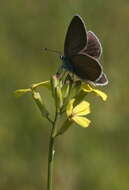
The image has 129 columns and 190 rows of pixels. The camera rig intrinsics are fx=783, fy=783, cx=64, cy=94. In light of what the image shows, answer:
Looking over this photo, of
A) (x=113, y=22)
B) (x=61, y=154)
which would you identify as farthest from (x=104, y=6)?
(x=61, y=154)

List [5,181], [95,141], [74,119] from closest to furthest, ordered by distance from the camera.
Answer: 1. [74,119]
2. [5,181]
3. [95,141]

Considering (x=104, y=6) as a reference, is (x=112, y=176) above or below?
below

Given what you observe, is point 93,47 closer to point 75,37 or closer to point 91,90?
point 75,37

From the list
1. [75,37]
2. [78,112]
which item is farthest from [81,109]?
[75,37]

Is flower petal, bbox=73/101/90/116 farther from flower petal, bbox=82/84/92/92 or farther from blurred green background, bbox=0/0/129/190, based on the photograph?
blurred green background, bbox=0/0/129/190

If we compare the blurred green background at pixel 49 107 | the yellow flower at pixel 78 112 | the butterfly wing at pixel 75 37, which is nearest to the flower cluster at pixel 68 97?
the yellow flower at pixel 78 112

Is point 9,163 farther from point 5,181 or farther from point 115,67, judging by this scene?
point 115,67

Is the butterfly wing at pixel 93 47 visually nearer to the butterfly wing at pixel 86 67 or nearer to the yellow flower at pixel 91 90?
the butterfly wing at pixel 86 67
